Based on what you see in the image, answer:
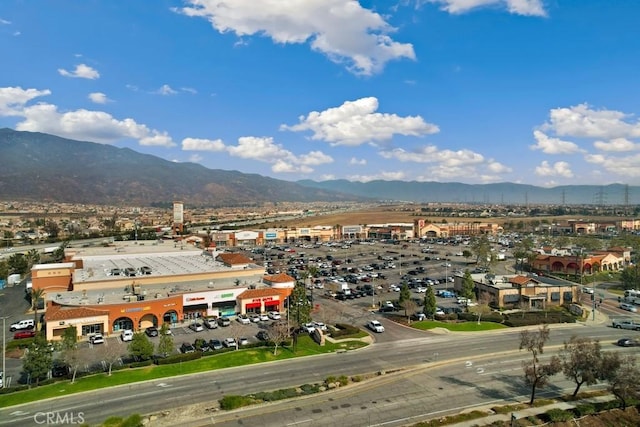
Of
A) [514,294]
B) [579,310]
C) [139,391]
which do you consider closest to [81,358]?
[139,391]

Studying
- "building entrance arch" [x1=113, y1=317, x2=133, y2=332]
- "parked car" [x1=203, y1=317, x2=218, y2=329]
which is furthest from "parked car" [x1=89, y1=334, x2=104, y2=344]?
"parked car" [x1=203, y1=317, x2=218, y2=329]

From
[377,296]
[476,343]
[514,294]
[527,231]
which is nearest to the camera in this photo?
[476,343]

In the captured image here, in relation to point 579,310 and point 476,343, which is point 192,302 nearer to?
point 476,343

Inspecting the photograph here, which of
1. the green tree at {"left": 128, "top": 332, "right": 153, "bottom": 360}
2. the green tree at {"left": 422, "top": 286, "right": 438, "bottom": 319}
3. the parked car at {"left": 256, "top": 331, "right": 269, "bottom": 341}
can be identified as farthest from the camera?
the green tree at {"left": 422, "top": 286, "right": 438, "bottom": 319}

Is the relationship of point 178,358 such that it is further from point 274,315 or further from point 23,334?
point 23,334

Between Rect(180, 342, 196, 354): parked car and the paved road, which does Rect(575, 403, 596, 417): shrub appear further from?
Rect(180, 342, 196, 354): parked car

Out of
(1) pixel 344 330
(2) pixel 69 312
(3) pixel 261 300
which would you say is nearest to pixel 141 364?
(2) pixel 69 312
